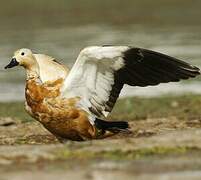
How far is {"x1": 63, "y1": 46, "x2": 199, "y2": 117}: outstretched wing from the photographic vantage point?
9.22 metres

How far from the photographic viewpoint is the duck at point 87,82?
917 centimetres

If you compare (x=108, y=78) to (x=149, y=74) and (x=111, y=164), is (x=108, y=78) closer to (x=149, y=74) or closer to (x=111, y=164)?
(x=149, y=74)

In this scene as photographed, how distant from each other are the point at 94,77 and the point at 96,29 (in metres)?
16.1

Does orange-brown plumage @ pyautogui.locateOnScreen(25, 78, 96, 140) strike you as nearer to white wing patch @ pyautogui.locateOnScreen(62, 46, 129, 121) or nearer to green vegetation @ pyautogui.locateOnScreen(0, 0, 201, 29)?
white wing patch @ pyautogui.locateOnScreen(62, 46, 129, 121)

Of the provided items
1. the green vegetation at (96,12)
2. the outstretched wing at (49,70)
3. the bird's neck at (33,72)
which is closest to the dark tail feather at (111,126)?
the outstretched wing at (49,70)

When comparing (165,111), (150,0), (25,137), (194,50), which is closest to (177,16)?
(150,0)

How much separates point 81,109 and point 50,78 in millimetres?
502

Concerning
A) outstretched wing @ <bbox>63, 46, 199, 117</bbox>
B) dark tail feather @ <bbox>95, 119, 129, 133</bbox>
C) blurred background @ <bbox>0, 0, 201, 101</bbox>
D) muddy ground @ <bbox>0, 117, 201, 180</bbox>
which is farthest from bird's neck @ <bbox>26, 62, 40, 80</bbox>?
blurred background @ <bbox>0, 0, 201, 101</bbox>

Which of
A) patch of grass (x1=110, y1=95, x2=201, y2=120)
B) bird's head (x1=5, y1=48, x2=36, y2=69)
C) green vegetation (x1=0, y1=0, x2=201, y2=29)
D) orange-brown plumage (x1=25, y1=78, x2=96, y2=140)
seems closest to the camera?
orange-brown plumage (x1=25, y1=78, x2=96, y2=140)

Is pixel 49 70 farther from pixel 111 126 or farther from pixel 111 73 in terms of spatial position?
pixel 111 126

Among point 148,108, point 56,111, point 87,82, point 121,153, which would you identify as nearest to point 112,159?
point 121,153

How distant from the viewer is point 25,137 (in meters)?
10.7

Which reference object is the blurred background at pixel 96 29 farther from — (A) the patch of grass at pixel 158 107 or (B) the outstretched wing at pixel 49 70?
(B) the outstretched wing at pixel 49 70

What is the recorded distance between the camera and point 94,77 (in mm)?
9406
